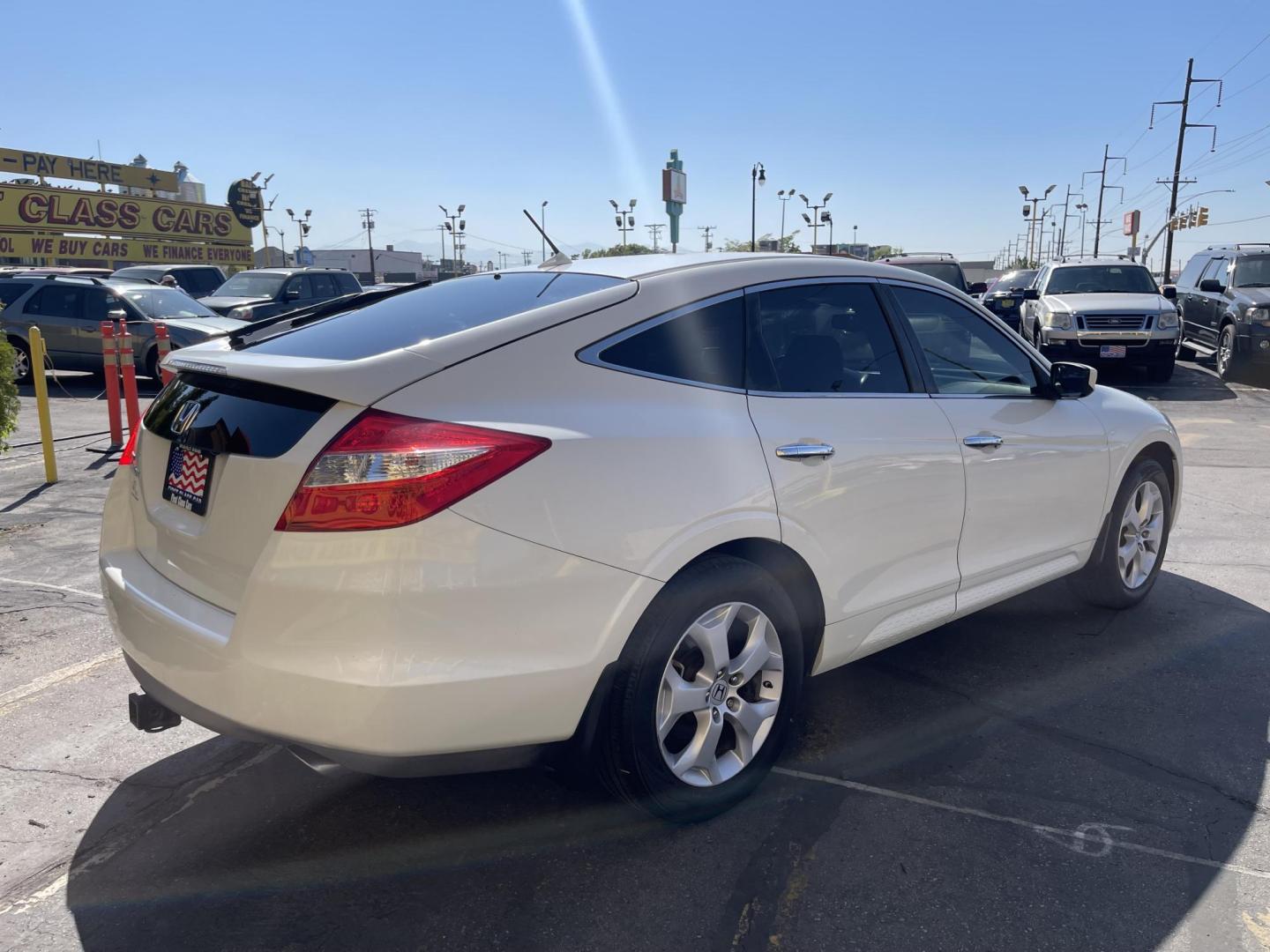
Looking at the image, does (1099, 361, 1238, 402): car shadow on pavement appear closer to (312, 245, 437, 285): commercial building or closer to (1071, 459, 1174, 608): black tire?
(1071, 459, 1174, 608): black tire

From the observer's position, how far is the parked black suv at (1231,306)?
1452 cm

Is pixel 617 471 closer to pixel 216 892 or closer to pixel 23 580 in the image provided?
pixel 216 892

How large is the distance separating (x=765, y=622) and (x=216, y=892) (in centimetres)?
168

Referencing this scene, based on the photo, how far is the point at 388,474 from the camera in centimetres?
234

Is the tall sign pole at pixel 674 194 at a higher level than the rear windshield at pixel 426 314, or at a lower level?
higher

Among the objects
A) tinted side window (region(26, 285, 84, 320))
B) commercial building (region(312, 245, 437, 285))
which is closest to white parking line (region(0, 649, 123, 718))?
tinted side window (region(26, 285, 84, 320))

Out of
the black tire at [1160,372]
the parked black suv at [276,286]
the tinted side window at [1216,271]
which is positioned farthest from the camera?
the parked black suv at [276,286]

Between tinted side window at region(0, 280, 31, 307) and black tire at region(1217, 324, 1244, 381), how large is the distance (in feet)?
59.2

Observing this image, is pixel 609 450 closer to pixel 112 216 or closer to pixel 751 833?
pixel 751 833

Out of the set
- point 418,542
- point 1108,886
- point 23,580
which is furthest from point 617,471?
point 23,580

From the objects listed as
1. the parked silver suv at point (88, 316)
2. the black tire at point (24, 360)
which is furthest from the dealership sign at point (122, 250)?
the black tire at point (24, 360)

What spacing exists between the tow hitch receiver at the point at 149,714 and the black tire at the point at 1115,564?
3.90 m

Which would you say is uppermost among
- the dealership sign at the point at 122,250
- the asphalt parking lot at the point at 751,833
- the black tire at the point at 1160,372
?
the dealership sign at the point at 122,250

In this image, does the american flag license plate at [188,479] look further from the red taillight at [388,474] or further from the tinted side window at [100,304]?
the tinted side window at [100,304]
